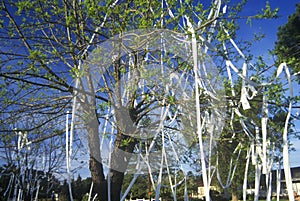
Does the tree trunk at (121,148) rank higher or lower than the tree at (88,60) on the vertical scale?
lower

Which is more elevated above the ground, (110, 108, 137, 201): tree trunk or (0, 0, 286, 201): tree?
A: (0, 0, 286, 201): tree

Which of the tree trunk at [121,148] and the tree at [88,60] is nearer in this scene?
the tree at [88,60]

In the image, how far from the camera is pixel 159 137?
423 centimetres

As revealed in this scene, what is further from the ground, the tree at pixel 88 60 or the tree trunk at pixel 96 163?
the tree at pixel 88 60

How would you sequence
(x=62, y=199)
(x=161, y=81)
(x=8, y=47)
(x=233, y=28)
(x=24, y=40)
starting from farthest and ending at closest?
(x=62, y=199)
(x=8, y=47)
(x=24, y=40)
(x=161, y=81)
(x=233, y=28)

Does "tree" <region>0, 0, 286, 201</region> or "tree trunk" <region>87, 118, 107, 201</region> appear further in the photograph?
"tree trunk" <region>87, 118, 107, 201</region>

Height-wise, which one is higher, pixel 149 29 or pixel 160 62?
pixel 149 29

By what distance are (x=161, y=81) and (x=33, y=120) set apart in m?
2.20

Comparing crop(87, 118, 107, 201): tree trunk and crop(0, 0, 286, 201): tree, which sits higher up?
crop(0, 0, 286, 201): tree

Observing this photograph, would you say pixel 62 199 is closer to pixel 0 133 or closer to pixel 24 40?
pixel 0 133

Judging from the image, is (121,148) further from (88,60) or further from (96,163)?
(88,60)

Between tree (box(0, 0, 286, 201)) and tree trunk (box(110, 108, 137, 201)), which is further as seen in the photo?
tree trunk (box(110, 108, 137, 201))

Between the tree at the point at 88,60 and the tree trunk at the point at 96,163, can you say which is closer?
the tree at the point at 88,60

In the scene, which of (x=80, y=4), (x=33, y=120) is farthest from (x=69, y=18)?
(x=33, y=120)
